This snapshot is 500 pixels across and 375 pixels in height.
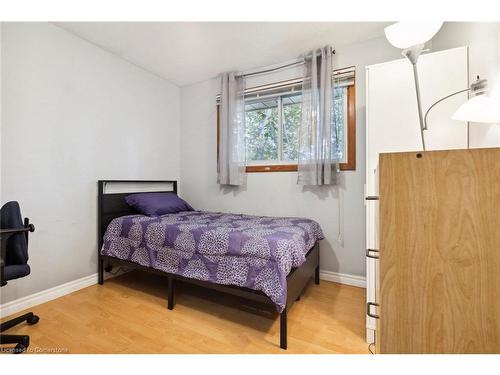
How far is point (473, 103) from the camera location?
0.96 metres

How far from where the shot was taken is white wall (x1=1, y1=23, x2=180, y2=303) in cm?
177

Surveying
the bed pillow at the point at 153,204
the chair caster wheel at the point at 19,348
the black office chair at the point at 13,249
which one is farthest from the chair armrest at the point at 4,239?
the bed pillow at the point at 153,204

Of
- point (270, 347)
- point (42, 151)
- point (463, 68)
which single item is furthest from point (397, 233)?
point (42, 151)

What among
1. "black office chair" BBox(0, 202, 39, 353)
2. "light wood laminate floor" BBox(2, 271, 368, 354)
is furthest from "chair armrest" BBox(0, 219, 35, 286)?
"light wood laminate floor" BBox(2, 271, 368, 354)

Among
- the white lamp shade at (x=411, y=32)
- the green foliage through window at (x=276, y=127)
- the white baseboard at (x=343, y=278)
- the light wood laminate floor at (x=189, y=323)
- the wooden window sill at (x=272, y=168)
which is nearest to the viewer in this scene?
the white lamp shade at (x=411, y=32)

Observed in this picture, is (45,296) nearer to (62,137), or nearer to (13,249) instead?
(13,249)

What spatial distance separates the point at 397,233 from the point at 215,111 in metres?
2.72

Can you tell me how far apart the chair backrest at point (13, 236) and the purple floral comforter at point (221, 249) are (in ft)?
2.49

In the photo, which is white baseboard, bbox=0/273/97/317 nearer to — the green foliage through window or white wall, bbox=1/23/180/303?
white wall, bbox=1/23/180/303

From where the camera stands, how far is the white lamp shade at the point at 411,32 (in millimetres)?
913

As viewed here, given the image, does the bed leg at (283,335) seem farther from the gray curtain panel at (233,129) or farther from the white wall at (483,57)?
the gray curtain panel at (233,129)

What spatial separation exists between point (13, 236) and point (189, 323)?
4.09 ft

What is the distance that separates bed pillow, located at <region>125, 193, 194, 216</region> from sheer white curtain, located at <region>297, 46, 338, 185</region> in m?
1.48
